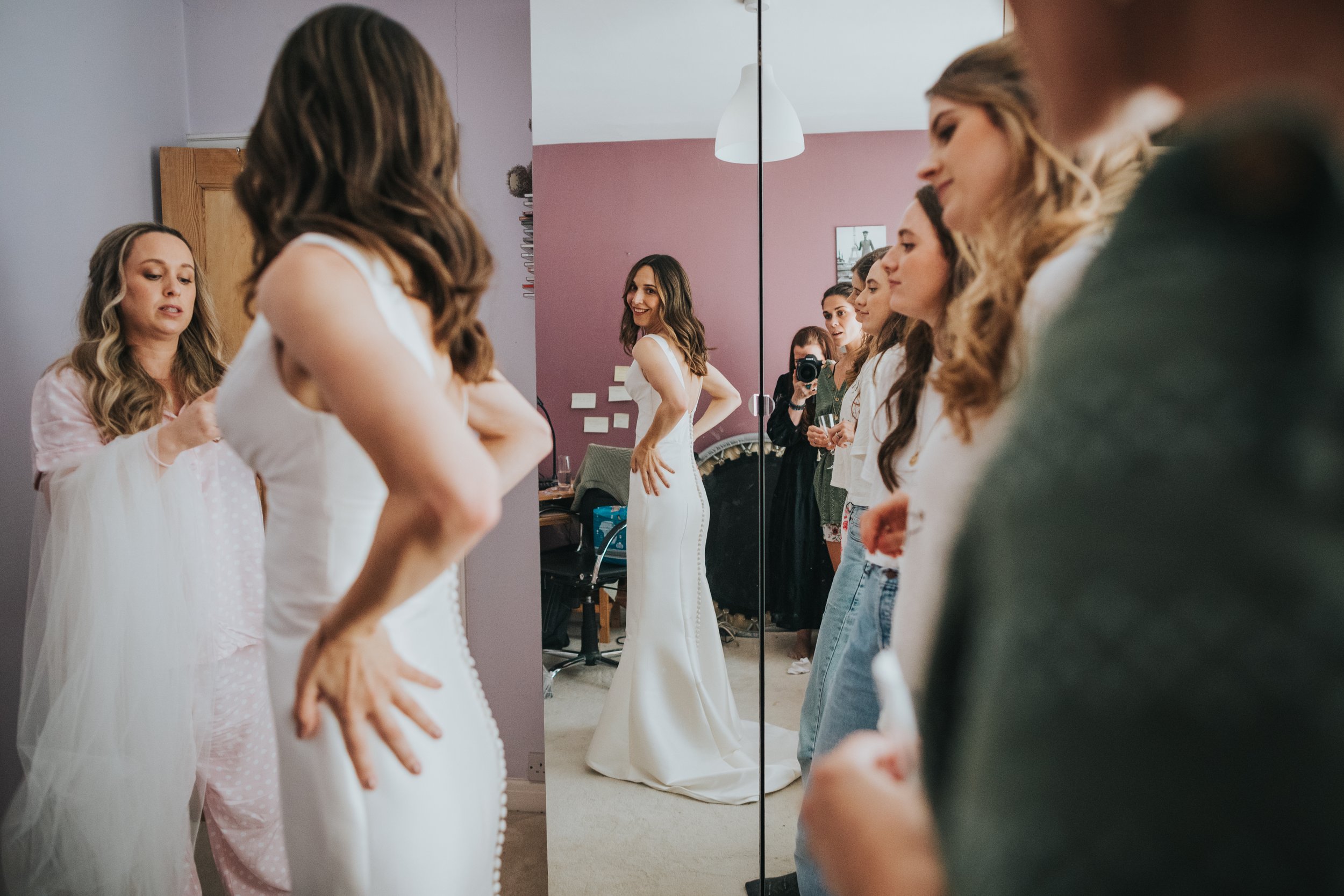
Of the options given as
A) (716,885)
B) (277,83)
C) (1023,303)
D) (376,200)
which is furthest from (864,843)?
(716,885)

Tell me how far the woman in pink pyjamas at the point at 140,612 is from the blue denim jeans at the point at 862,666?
0.86 metres

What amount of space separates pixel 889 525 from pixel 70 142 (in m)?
1.43

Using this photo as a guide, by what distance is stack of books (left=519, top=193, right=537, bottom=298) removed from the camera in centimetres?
137

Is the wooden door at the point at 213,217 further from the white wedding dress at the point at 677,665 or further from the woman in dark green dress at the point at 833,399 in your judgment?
the woman in dark green dress at the point at 833,399

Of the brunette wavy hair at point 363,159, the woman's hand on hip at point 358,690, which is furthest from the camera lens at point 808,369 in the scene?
the woman's hand on hip at point 358,690

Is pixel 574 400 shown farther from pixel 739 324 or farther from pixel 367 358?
pixel 367 358

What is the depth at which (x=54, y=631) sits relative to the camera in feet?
4.21

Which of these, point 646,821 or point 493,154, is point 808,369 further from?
point 646,821

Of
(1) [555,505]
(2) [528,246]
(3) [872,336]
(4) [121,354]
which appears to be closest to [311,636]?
(1) [555,505]

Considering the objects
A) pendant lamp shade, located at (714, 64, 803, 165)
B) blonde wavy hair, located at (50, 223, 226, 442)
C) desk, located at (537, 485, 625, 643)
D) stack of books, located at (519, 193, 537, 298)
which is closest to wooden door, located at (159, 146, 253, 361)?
blonde wavy hair, located at (50, 223, 226, 442)

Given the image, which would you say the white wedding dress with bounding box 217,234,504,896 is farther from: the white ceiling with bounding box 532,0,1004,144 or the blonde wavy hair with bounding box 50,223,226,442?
the white ceiling with bounding box 532,0,1004,144

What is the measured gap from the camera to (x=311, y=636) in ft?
2.98

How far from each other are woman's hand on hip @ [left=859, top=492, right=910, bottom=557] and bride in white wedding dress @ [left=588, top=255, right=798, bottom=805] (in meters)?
0.41

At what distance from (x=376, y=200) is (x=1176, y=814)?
91 cm
